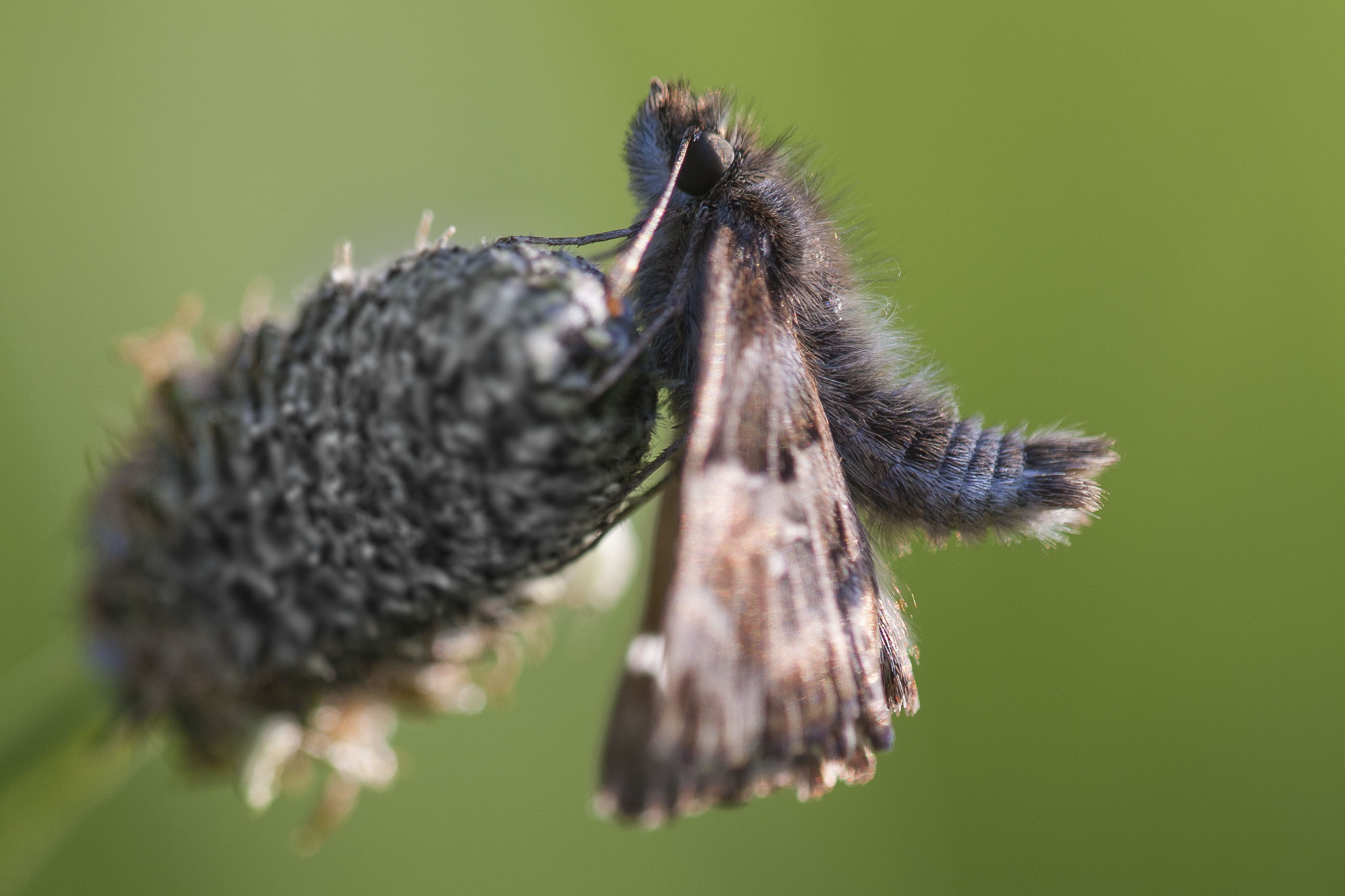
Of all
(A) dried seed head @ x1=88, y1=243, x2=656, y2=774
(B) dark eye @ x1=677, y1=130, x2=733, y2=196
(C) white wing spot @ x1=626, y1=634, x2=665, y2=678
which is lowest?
(C) white wing spot @ x1=626, y1=634, x2=665, y2=678

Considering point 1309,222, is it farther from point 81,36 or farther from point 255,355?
point 81,36

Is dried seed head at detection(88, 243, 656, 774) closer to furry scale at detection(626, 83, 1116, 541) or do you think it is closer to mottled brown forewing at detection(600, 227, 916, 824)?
mottled brown forewing at detection(600, 227, 916, 824)

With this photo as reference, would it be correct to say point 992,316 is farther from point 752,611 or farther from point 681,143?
point 752,611

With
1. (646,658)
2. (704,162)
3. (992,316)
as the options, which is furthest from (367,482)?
(992,316)

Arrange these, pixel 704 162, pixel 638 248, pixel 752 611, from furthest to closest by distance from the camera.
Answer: pixel 704 162 < pixel 638 248 < pixel 752 611

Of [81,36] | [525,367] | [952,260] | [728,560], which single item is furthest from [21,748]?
[952,260]

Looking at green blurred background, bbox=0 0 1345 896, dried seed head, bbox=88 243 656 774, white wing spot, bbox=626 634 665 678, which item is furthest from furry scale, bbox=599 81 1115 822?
green blurred background, bbox=0 0 1345 896
